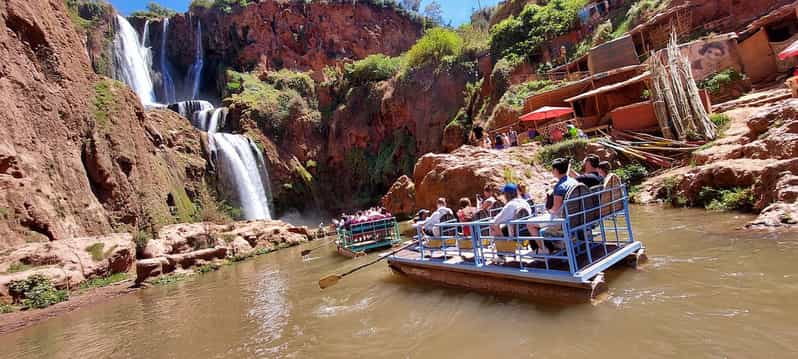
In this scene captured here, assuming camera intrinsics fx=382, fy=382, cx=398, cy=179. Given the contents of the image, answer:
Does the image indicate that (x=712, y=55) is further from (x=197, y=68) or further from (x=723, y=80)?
(x=197, y=68)

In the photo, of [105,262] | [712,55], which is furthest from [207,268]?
[712,55]

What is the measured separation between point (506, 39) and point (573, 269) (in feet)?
94.9

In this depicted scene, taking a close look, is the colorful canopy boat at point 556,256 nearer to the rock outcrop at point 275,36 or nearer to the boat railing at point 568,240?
the boat railing at point 568,240

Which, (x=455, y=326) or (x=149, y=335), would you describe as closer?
(x=455, y=326)

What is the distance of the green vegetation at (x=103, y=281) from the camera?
45.7 feet

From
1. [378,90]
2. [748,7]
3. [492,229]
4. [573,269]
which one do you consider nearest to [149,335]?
[492,229]

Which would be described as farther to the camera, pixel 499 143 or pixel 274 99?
pixel 274 99

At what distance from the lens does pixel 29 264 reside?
12758 mm

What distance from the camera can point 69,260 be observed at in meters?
13.8

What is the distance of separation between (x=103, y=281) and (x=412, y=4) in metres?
60.3

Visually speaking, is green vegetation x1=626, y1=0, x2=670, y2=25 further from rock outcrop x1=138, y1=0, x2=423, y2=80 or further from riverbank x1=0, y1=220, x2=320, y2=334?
rock outcrop x1=138, y1=0, x2=423, y2=80

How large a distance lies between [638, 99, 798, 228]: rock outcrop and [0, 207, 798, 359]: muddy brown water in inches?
29.6

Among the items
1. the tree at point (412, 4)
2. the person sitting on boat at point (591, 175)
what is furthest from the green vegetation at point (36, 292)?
the tree at point (412, 4)

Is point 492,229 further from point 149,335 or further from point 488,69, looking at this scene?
point 488,69
